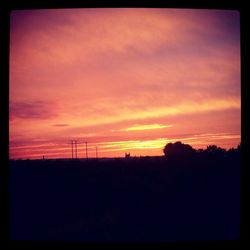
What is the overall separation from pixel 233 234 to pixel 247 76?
687 millimetres

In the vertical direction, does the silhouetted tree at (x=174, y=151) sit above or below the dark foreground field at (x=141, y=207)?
above

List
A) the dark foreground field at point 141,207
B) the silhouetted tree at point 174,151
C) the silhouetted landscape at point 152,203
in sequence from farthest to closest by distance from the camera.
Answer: the silhouetted tree at point 174,151, the dark foreground field at point 141,207, the silhouetted landscape at point 152,203

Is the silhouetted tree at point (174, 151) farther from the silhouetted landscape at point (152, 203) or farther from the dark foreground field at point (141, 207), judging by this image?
the dark foreground field at point (141, 207)

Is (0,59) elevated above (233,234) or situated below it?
above

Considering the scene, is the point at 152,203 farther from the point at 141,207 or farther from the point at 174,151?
the point at 174,151

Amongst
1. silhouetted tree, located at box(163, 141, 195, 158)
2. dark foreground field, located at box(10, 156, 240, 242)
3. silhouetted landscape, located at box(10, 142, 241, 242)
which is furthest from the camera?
silhouetted tree, located at box(163, 141, 195, 158)

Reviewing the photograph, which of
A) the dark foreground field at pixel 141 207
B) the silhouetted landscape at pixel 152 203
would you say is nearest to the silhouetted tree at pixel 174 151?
the silhouetted landscape at pixel 152 203

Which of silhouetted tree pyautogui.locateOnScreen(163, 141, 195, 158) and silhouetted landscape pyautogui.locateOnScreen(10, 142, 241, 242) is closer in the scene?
silhouetted landscape pyautogui.locateOnScreen(10, 142, 241, 242)

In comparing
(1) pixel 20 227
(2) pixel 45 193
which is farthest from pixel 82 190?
(1) pixel 20 227

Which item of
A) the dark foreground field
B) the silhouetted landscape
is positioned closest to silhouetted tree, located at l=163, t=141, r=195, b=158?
the silhouetted landscape

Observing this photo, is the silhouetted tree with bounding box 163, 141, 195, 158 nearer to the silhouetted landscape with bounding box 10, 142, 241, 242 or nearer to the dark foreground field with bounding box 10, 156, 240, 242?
the silhouetted landscape with bounding box 10, 142, 241, 242

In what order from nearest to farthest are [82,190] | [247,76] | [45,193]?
[247,76]
[45,193]
[82,190]

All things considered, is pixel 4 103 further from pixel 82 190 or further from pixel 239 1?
pixel 82 190

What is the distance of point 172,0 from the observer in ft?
4.15
